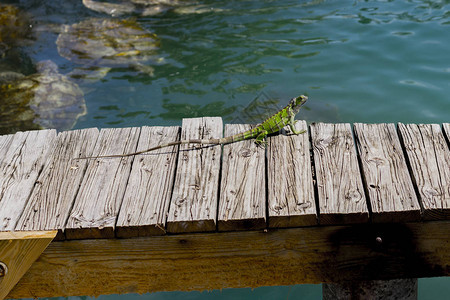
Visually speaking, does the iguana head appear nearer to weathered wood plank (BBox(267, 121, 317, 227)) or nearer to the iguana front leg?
weathered wood plank (BBox(267, 121, 317, 227))

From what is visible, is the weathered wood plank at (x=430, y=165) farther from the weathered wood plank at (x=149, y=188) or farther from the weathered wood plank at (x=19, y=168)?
the weathered wood plank at (x=19, y=168)

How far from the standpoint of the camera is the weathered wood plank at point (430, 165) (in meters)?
2.99

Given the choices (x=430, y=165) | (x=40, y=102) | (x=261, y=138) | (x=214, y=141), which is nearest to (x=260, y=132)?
(x=261, y=138)

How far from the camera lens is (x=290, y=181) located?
329 cm

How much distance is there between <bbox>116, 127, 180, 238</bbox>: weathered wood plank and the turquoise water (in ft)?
11.2

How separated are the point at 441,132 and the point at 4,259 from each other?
125 inches

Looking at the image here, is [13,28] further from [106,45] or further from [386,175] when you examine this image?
[386,175]

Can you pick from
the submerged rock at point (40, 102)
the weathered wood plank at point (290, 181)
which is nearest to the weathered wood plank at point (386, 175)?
the weathered wood plank at point (290, 181)

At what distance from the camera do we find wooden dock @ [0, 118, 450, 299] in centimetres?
304

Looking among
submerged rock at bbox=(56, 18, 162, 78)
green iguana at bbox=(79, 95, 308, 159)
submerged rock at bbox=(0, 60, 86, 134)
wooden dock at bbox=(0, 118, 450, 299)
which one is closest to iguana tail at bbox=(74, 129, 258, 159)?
green iguana at bbox=(79, 95, 308, 159)

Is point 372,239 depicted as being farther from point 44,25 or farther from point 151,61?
point 44,25

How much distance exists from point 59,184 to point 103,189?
0.35 metres

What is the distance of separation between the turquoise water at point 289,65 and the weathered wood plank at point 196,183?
10.7 ft

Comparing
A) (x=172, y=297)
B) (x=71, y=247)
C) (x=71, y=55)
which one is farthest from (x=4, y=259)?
(x=71, y=55)
